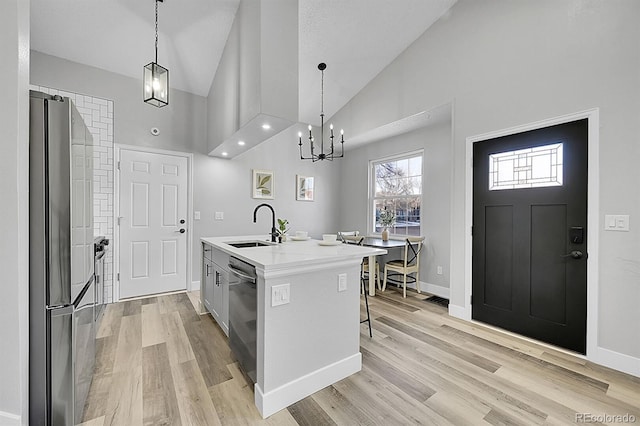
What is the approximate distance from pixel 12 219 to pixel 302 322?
148cm

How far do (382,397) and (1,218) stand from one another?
2.18 metres

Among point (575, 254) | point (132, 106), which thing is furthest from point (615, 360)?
point (132, 106)

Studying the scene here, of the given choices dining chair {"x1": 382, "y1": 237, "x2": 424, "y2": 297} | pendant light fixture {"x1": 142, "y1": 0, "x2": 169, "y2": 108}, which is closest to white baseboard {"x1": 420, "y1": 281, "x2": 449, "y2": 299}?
dining chair {"x1": 382, "y1": 237, "x2": 424, "y2": 297}

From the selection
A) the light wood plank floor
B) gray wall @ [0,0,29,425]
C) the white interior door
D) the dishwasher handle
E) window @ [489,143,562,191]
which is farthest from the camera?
the white interior door

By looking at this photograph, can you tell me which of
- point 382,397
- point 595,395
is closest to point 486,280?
point 595,395

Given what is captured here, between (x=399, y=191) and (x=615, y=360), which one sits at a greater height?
(x=399, y=191)

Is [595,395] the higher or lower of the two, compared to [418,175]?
lower

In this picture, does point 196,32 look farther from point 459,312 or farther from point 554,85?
point 459,312

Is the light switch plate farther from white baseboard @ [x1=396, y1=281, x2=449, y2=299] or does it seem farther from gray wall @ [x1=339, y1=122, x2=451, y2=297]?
white baseboard @ [x1=396, y1=281, x2=449, y2=299]

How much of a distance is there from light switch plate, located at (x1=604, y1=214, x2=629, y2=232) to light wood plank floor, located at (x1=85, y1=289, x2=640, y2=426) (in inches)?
43.1

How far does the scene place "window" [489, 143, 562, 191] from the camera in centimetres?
248

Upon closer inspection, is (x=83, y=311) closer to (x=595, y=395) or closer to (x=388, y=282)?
(x=595, y=395)

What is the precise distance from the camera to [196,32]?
3.19 metres

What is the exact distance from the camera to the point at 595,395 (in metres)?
1.83
